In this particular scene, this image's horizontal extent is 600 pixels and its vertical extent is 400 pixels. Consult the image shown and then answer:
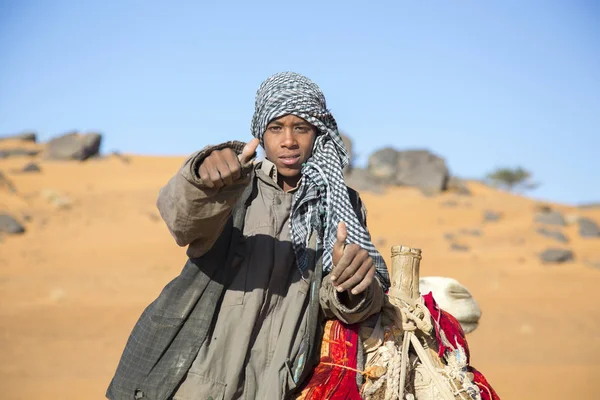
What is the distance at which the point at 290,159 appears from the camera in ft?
11.2

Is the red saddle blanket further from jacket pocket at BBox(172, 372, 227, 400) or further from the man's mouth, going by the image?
the man's mouth

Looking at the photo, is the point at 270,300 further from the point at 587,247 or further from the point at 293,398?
the point at 587,247

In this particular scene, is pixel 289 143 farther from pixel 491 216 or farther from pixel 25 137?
pixel 25 137

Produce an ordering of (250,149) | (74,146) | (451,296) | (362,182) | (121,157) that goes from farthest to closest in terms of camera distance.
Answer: (121,157) → (74,146) → (362,182) → (451,296) → (250,149)

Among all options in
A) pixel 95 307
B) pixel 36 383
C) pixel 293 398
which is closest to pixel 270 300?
pixel 293 398

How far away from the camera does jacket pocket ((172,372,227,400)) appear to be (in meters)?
2.90

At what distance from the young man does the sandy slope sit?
6309 millimetres

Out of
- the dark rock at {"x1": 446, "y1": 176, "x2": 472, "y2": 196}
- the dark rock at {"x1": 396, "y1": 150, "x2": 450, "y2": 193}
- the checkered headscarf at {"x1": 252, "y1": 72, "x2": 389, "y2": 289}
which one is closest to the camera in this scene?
the checkered headscarf at {"x1": 252, "y1": 72, "x2": 389, "y2": 289}

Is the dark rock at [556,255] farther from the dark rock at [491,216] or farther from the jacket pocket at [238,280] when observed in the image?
the jacket pocket at [238,280]

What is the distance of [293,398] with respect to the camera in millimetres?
3111

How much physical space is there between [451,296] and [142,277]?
39.4 ft

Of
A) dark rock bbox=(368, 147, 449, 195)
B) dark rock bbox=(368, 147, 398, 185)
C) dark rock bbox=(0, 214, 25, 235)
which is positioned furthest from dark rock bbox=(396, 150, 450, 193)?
dark rock bbox=(0, 214, 25, 235)

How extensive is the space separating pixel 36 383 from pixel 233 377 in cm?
736

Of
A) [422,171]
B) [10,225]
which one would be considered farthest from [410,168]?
[10,225]
